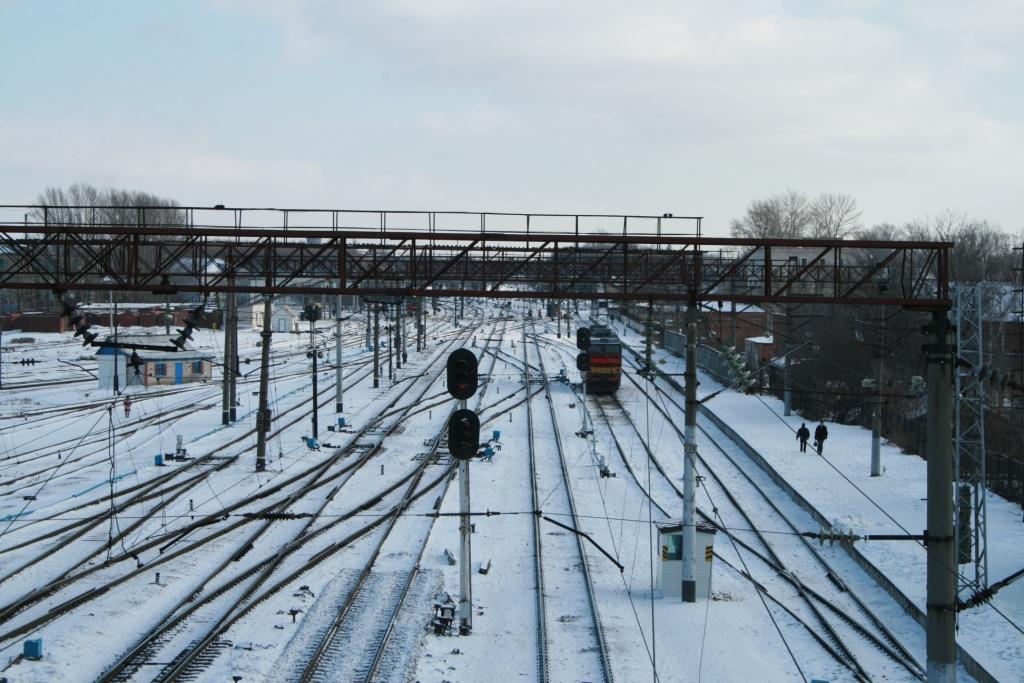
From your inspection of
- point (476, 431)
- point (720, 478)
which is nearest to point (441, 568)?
point (476, 431)

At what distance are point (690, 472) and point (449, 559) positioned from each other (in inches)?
209

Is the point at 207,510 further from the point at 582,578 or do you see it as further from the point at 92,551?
the point at 582,578

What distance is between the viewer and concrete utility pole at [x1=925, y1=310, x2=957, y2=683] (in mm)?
11180

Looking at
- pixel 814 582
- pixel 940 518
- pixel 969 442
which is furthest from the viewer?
pixel 814 582

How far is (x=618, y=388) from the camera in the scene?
46.8 metres

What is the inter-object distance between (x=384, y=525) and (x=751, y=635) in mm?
9165

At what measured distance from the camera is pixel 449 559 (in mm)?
18562

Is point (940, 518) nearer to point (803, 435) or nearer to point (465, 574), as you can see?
point (465, 574)

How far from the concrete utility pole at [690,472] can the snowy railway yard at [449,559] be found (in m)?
0.52

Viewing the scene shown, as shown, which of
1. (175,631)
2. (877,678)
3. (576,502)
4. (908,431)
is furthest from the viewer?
(908,431)

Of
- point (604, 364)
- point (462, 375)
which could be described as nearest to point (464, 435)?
point (462, 375)

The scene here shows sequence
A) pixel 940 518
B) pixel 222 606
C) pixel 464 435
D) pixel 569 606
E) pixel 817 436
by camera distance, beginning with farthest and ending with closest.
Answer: pixel 817 436 < pixel 569 606 < pixel 222 606 < pixel 464 435 < pixel 940 518

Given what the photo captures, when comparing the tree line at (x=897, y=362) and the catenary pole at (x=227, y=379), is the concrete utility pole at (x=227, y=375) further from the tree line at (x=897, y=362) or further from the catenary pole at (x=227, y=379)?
the tree line at (x=897, y=362)

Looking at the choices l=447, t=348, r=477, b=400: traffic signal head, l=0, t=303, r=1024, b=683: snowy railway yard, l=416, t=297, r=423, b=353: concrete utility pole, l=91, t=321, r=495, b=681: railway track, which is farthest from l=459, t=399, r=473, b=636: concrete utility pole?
l=416, t=297, r=423, b=353: concrete utility pole
